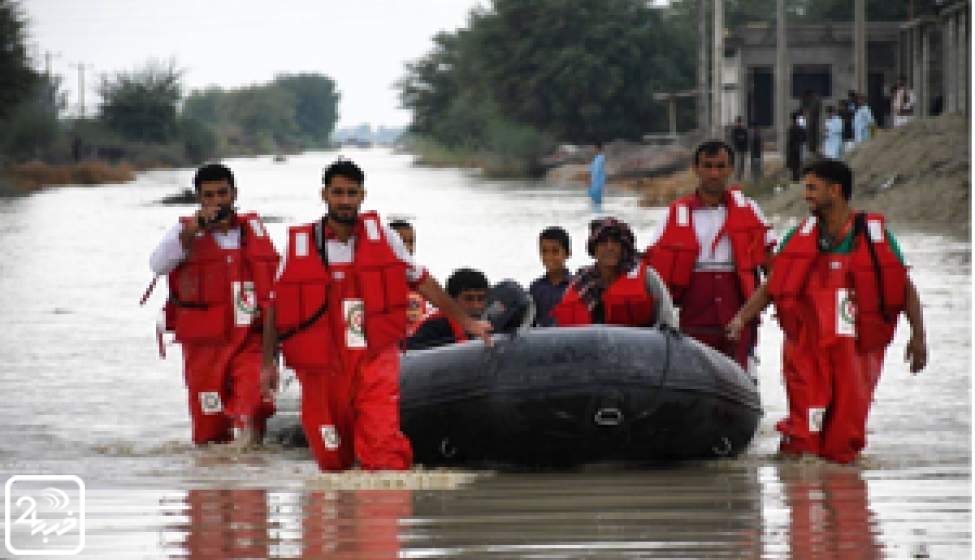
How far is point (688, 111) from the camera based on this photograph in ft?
263

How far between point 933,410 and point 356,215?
5.77 m

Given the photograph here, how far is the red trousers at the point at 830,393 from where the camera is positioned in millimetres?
9594

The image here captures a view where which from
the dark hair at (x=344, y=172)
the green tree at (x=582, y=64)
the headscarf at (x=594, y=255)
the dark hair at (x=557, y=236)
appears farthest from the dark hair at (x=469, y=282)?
the green tree at (x=582, y=64)

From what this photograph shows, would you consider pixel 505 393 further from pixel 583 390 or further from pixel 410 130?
pixel 410 130

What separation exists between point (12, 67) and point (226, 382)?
66.3m

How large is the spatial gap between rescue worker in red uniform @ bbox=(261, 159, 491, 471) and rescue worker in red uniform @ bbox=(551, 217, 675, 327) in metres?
1.53

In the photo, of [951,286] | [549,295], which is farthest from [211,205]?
[951,286]

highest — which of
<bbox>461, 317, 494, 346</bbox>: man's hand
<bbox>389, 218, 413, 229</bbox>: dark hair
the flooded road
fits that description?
<bbox>389, 218, 413, 229</bbox>: dark hair

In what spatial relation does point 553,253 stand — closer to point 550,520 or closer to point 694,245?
point 694,245

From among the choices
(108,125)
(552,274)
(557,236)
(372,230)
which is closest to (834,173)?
(557,236)

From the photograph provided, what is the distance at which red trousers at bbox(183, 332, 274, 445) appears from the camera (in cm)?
1063

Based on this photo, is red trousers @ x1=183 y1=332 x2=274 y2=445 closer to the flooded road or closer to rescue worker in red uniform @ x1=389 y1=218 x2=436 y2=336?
the flooded road

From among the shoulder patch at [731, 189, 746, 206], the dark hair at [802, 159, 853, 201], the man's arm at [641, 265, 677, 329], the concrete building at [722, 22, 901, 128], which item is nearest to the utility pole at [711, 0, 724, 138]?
the concrete building at [722, 22, 901, 128]

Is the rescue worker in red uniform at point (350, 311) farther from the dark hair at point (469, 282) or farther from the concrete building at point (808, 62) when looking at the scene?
the concrete building at point (808, 62)
